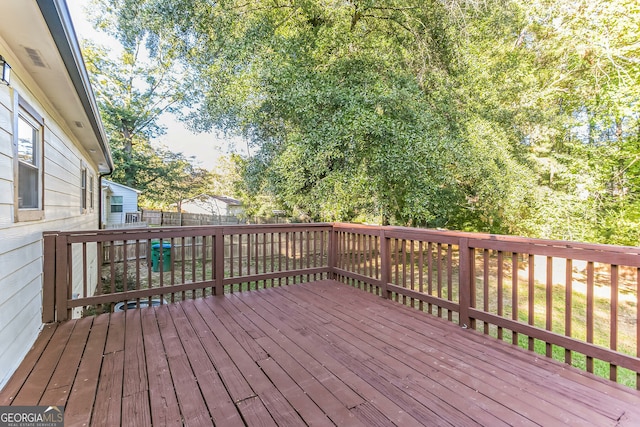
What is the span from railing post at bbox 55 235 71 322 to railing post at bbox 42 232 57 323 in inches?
1.0

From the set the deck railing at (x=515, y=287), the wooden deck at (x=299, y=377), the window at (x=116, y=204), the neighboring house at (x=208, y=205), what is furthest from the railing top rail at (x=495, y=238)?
the neighboring house at (x=208, y=205)

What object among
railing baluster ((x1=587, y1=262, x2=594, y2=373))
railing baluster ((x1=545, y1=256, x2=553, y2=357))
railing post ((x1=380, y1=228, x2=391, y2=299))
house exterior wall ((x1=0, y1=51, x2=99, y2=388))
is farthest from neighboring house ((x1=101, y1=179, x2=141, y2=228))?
railing baluster ((x1=587, y1=262, x2=594, y2=373))

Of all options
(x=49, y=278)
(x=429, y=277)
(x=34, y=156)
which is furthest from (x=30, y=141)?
(x=429, y=277)

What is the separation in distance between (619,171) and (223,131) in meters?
10.1

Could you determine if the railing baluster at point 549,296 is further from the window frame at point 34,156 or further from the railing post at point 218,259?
the window frame at point 34,156

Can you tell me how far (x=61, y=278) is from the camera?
9.79 feet

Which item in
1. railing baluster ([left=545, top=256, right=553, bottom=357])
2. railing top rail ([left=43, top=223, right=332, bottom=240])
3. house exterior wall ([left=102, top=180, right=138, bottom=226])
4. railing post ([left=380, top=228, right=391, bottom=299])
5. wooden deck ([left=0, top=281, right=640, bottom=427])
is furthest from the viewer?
house exterior wall ([left=102, top=180, right=138, bottom=226])

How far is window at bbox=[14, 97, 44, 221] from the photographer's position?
2.38 metres

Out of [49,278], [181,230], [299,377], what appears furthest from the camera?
[181,230]

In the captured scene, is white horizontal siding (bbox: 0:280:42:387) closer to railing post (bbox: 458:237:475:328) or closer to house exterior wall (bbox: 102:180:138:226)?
railing post (bbox: 458:237:475:328)

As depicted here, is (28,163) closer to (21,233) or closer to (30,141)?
(30,141)

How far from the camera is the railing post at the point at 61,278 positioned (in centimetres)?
296

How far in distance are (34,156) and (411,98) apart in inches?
231

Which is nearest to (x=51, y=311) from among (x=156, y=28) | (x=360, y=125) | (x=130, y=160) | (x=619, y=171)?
(x=360, y=125)
